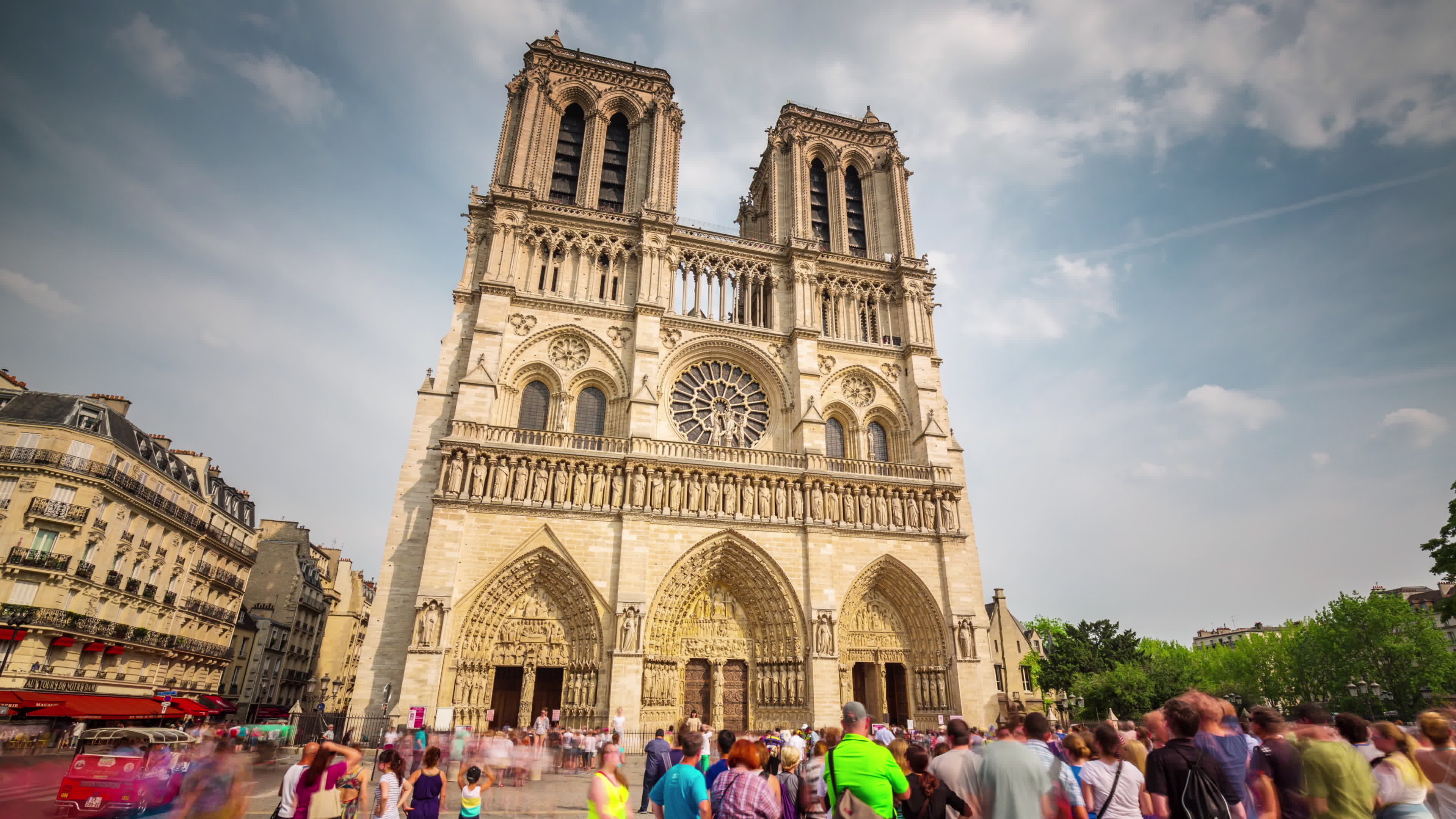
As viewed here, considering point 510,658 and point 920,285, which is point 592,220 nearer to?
point 920,285

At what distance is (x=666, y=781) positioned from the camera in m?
3.99

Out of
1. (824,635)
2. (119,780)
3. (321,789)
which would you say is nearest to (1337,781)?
(321,789)

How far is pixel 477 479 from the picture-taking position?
17.0 metres

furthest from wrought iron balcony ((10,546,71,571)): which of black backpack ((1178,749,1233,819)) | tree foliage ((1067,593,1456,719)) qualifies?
tree foliage ((1067,593,1456,719))

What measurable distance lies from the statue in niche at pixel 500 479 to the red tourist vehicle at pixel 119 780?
8234mm

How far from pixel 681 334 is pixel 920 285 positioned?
29.3 feet

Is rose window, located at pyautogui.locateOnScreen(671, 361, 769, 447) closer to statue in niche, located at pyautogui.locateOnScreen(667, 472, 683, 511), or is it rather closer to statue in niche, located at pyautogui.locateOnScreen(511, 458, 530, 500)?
statue in niche, located at pyautogui.locateOnScreen(667, 472, 683, 511)

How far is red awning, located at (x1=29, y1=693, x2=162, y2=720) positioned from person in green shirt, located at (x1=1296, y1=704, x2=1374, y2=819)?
74.2 ft

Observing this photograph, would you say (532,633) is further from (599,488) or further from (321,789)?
(321,789)

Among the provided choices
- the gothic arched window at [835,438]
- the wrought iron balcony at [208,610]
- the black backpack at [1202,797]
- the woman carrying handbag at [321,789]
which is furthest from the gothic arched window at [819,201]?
the wrought iron balcony at [208,610]

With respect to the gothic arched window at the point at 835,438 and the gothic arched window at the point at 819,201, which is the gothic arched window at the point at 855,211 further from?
the gothic arched window at the point at 835,438

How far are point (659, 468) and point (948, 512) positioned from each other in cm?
872

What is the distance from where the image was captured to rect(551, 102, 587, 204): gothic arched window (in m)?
23.7

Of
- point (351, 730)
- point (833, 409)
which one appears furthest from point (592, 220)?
point (351, 730)
